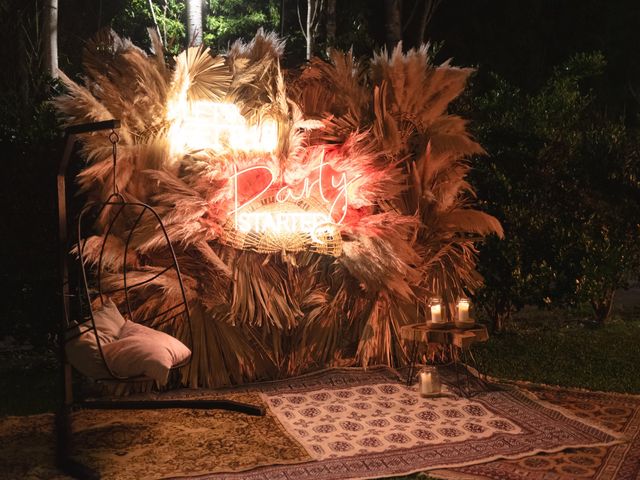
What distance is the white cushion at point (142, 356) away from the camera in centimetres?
418

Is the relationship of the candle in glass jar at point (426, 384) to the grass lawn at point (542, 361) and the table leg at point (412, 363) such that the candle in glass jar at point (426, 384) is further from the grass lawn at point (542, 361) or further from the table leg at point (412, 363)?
the grass lawn at point (542, 361)

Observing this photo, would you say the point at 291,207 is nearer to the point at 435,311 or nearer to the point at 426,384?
the point at 435,311

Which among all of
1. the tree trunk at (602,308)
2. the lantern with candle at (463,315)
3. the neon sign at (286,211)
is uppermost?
the neon sign at (286,211)

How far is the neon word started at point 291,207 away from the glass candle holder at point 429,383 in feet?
4.13

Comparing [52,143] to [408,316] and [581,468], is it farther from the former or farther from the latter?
[581,468]

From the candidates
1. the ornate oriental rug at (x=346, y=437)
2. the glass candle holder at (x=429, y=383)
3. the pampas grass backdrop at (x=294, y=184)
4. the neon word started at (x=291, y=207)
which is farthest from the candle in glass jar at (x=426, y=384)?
the neon word started at (x=291, y=207)

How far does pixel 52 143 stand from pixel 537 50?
13.3 metres

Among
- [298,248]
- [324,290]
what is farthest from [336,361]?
[298,248]

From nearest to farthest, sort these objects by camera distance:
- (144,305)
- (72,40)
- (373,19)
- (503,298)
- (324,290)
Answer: (144,305), (324,290), (503,298), (373,19), (72,40)

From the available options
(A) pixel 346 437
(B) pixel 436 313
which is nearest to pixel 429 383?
(B) pixel 436 313

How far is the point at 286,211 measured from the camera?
5.88 metres

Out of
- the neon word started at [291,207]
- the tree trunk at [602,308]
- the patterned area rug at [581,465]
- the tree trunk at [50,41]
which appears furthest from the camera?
the tree trunk at [50,41]

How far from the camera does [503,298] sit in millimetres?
7441

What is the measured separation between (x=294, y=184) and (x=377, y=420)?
1.92 metres
